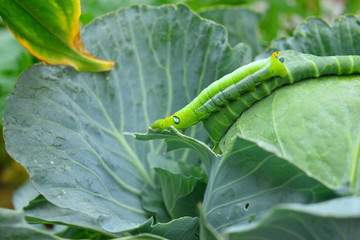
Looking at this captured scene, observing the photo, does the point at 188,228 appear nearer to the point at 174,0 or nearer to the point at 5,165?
the point at 174,0

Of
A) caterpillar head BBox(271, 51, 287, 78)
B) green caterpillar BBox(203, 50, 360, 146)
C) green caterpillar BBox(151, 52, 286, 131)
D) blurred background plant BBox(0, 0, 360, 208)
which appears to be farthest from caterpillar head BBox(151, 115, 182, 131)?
blurred background plant BBox(0, 0, 360, 208)

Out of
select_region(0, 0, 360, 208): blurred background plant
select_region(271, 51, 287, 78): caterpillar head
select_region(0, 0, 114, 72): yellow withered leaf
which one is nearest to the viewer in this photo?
select_region(271, 51, 287, 78): caterpillar head

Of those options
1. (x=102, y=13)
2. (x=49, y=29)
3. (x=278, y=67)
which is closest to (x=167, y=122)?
(x=278, y=67)

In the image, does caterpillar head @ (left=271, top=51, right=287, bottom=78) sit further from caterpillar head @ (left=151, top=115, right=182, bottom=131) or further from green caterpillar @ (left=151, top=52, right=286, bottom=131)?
caterpillar head @ (left=151, top=115, right=182, bottom=131)

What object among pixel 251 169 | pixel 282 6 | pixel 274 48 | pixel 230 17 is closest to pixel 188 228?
pixel 251 169

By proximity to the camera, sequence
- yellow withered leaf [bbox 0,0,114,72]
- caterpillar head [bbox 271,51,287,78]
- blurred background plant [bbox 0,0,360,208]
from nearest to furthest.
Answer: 1. caterpillar head [bbox 271,51,287,78]
2. yellow withered leaf [bbox 0,0,114,72]
3. blurred background plant [bbox 0,0,360,208]

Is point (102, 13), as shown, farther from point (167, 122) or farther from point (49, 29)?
point (167, 122)

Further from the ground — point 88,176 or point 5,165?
point 88,176
